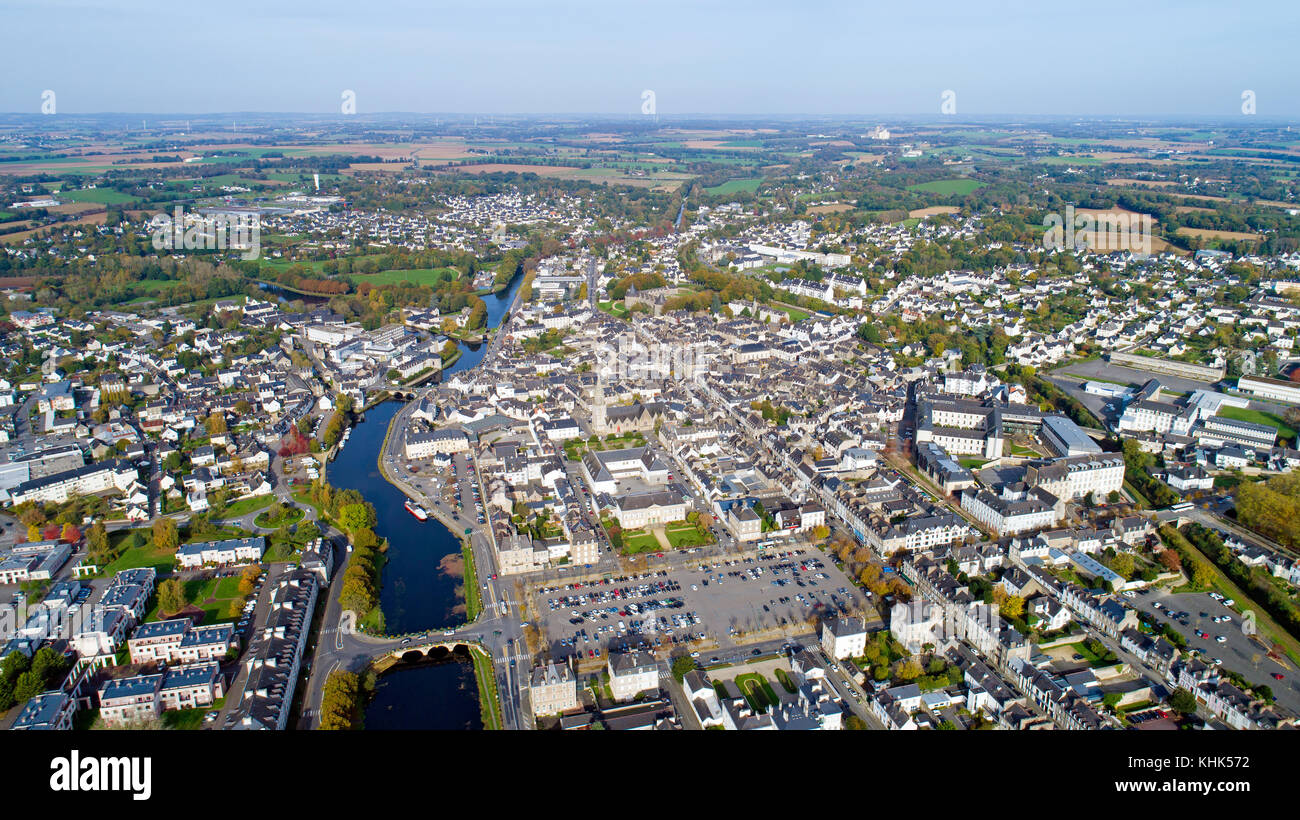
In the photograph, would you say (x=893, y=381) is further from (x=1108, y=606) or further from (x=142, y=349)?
(x=142, y=349)

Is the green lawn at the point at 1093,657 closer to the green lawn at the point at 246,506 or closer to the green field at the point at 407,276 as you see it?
the green lawn at the point at 246,506

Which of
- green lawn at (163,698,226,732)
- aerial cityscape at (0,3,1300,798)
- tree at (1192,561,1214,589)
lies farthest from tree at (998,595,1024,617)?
green lawn at (163,698,226,732)

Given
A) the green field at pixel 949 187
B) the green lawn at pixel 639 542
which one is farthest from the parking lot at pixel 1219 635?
the green field at pixel 949 187

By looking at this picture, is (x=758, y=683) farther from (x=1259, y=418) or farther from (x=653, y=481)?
(x=1259, y=418)

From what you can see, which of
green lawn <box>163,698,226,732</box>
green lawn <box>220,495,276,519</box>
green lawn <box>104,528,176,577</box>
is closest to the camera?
green lawn <box>163,698,226,732</box>

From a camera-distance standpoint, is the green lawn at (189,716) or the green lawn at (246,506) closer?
the green lawn at (189,716)

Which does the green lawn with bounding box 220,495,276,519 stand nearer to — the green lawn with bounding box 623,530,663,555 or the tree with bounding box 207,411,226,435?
the tree with bounding box 207,411,226,435

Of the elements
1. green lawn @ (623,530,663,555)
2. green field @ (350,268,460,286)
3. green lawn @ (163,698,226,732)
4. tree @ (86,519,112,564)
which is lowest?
green lawn @ (163,698,226,732)
